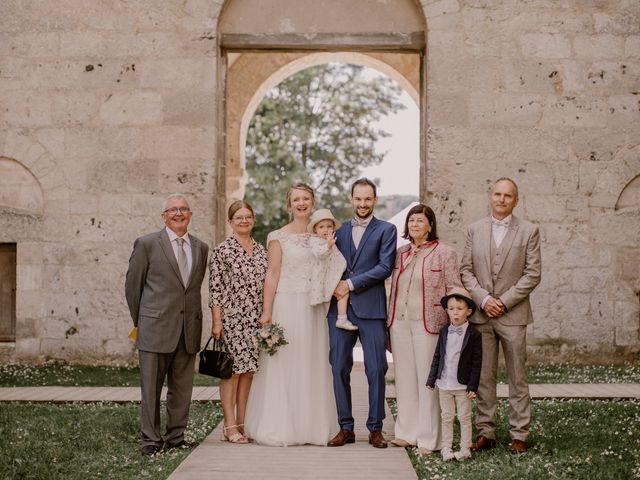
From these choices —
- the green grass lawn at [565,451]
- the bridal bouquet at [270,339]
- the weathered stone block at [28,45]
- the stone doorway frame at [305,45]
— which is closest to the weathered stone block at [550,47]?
the stone doorway frame at [305,45]

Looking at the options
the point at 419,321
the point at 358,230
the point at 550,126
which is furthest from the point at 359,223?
the point at 550,126

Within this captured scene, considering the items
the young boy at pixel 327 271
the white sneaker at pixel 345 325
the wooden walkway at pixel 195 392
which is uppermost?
the young boy at pixel 327 271

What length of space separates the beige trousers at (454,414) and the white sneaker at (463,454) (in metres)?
0.02

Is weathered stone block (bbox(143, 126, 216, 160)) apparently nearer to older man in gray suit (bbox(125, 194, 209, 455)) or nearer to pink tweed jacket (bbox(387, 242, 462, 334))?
older man in gray suit (bbox(125, 194, 209, 455))

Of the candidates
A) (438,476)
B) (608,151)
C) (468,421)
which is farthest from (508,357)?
(608,151)

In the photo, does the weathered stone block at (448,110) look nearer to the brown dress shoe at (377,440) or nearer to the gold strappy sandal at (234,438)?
the brown dress shoe at (377,440)

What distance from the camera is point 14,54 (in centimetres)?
966

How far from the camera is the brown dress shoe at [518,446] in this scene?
5.20 metres

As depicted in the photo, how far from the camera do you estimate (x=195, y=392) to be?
7.76 m

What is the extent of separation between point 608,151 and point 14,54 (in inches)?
284

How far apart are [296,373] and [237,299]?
681 mm

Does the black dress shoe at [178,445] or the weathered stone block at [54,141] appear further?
the weathered stone block at [54,141]

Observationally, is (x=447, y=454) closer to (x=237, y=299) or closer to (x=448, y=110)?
(x=237, y=299)

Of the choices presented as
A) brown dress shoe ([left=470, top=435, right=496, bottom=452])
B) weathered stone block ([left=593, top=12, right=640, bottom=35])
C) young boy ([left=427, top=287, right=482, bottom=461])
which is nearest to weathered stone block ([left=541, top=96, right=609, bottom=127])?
weathered stone block ([left=593, top=12, right=640, bottom=35])
